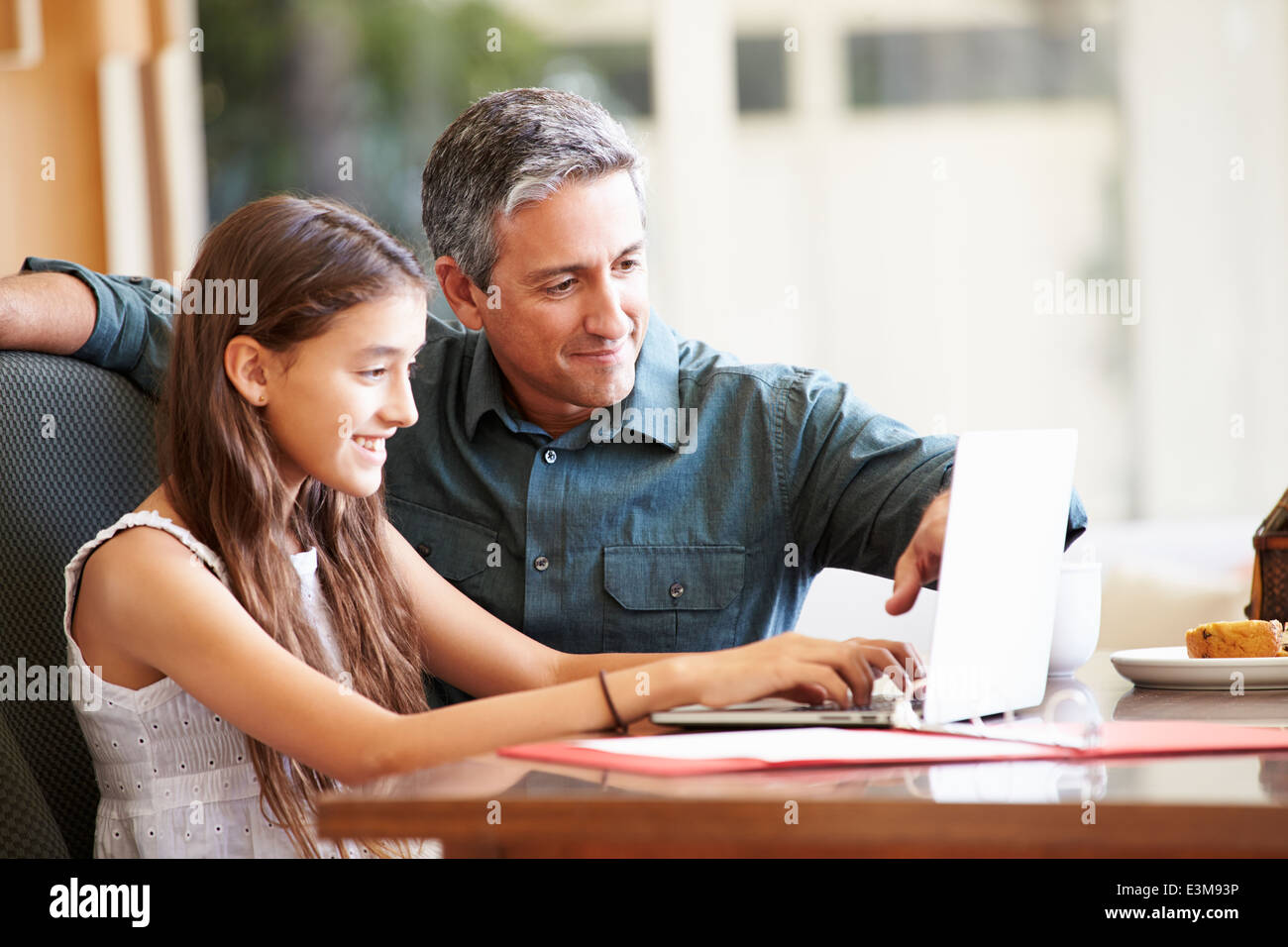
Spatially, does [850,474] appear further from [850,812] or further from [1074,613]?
[850,812]

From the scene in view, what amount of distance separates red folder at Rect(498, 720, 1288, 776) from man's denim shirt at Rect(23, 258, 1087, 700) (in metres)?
0.68

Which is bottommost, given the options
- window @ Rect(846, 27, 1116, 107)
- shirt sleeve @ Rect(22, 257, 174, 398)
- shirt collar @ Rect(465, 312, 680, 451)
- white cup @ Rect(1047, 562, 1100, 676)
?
white cup @ Rect(1047, 562, 1100, 676)

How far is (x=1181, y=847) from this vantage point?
1.96ft

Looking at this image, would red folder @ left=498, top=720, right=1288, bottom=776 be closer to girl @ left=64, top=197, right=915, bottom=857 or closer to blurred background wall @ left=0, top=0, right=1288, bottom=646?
girl @ left=64, top=197, right=915, bottom=857

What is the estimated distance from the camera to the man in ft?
4.99

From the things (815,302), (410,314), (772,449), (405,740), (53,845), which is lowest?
(53,845)

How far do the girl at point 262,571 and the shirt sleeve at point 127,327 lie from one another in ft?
0.50

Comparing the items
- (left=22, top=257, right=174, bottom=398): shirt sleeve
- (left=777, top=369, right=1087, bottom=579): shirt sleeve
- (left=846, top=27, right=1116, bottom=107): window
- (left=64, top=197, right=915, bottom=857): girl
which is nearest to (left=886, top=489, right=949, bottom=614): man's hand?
(left=64, top=197, right=915, bottom=857): girl

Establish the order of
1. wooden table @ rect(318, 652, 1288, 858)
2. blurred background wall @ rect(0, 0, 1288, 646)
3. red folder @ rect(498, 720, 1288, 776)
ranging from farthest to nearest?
blurred background wall @ rect(0, 0, 1288, 646) < red folder @ rect(498, 720, 1288, 776) < wooden table @ rect(318, 652, 1288, 858)

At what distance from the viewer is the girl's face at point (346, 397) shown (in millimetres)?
1219

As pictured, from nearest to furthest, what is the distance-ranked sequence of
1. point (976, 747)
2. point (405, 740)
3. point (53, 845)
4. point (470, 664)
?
point (976, 747), point (405, 740), point (53, 845), point (470, 664)

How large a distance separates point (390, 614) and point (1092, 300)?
10.2ft

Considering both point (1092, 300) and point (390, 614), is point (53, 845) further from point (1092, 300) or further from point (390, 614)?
point (1092, 300)
